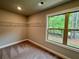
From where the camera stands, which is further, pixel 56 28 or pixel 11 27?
pixel 11 27

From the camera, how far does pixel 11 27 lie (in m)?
4.31

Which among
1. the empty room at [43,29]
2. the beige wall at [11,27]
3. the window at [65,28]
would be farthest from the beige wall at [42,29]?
the beige wall at [11,27]

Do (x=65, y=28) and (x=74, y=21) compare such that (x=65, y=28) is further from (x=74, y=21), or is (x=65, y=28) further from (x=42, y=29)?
(x=42, y=29)

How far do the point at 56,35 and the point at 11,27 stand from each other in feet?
9.48

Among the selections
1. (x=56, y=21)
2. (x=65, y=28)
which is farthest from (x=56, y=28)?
(x=65, y=28)

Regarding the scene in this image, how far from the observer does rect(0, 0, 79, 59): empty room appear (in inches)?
95.8

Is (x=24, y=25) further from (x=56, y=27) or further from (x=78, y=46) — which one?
(x=78, y=46)

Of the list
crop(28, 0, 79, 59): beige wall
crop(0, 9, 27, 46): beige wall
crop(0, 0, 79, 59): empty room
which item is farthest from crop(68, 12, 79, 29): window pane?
crop(0, 9, 27, 46): beige wall

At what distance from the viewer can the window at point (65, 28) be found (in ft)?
7.74

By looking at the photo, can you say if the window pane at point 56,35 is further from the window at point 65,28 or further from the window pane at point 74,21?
the window pane at point 74,21

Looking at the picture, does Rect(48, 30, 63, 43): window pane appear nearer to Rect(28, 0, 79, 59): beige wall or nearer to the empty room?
the empty room

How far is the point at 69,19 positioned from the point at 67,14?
0.21 metres

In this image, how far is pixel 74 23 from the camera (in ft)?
7.80

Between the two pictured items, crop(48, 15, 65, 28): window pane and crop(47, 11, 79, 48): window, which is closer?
crop(47, 11, 79, 48): window
